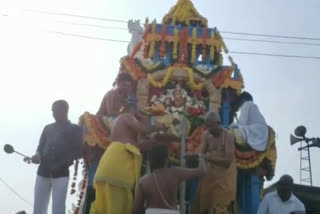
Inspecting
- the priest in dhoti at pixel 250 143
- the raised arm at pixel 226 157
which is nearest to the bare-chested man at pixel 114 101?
the priest in dhoti at pixel 250 143

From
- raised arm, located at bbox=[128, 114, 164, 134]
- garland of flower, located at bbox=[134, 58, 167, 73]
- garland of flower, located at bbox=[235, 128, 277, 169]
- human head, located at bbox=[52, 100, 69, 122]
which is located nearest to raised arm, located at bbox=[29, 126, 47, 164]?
human head, located at bbox=[52, 100, 69, 122]

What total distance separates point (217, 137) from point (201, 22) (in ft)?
16.0

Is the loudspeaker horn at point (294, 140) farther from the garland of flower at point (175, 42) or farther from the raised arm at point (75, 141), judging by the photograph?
the raised arm at point (75, 141)

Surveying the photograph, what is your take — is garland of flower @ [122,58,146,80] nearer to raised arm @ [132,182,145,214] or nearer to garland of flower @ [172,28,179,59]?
garland of flower @ [172,28,179,59]

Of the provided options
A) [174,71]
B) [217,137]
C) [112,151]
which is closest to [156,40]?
[174,71]

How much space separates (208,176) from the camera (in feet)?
24.4

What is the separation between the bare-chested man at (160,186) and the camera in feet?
18.7

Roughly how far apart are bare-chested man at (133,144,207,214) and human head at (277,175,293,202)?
189 cm

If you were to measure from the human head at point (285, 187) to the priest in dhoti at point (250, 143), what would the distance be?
164 centimetres

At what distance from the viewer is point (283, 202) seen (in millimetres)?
7414

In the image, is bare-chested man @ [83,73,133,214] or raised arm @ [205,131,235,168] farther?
bare-chested man @ [83,73,133,214]

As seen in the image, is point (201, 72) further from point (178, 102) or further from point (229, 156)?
point (229, 156)

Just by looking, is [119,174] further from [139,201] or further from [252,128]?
[252,128]

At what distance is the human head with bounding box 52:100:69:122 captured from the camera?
6.93 metres
